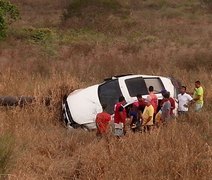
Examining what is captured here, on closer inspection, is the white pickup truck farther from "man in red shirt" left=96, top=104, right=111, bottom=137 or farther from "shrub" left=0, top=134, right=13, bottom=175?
"shrub" left=0, top=134, right=13, bottom=175

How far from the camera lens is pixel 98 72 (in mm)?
17203

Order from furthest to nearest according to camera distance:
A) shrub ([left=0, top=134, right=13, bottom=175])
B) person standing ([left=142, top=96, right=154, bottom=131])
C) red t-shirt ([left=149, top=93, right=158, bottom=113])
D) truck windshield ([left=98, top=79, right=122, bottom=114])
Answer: truck windshield ([left=98, top=79, right=122, bottom=114]) < red t-shirt ([left=149, top=93, right=158, bottom=113]) < person standing ([left=142, top=96, right=154, bottom=131]) < shrub ([left=0, top=134, right=13, bottom=175])

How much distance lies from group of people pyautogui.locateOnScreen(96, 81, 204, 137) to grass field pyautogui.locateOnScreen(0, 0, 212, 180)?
0.36 meters

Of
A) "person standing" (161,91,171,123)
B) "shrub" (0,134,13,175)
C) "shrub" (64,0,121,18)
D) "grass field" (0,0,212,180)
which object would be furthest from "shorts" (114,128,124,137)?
"shrub" (64,0,121,18)

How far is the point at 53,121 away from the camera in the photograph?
38.2 ft

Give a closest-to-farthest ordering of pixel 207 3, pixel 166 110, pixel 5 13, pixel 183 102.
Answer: pixel 166 110
pixel 183 102
pixel 5 13
pixel 207 3

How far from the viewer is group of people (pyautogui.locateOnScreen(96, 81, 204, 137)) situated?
9.41 meters

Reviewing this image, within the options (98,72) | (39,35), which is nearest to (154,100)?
(98,72)

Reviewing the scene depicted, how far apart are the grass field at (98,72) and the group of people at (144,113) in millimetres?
355

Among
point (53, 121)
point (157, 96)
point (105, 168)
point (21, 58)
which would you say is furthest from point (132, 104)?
point (21, 58)

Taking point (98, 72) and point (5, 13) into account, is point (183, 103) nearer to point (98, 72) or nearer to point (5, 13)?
point (98, 72)

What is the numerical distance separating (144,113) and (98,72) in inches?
297

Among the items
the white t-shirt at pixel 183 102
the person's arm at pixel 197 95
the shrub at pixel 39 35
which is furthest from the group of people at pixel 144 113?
the shrub at pixel 39 35

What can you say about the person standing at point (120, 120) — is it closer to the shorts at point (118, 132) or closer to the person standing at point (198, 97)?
the shorts at point (118, 132)
